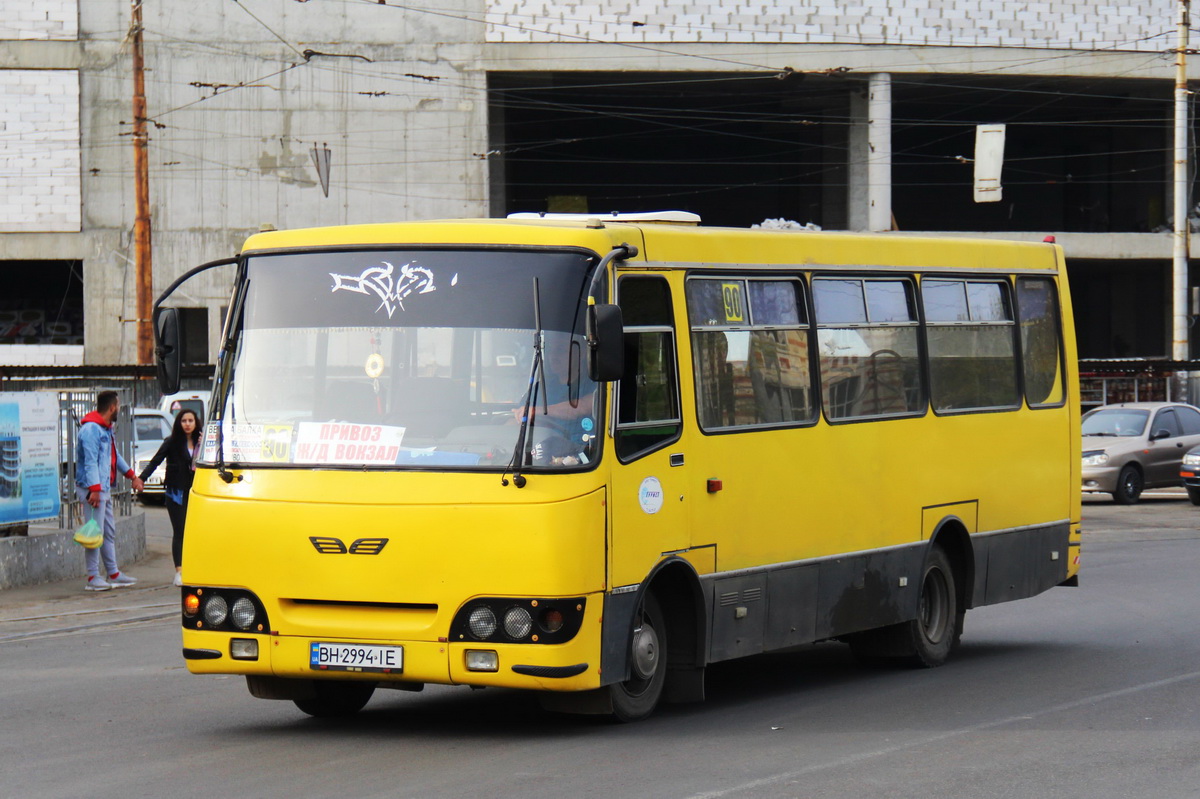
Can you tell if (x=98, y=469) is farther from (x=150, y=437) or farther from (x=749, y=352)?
(x=150, y=437)

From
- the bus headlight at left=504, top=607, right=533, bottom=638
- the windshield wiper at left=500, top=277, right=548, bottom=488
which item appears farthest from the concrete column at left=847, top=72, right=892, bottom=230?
the bus headlight at left=504, top=607, right=533, bottom=638

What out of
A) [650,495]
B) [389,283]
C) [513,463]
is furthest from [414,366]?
[650,495]

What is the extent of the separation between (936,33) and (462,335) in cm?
4231

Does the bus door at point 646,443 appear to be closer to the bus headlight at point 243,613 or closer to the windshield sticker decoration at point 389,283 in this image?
the windshield sticker decoration at point 389,283

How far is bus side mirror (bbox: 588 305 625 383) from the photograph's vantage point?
27.6ft

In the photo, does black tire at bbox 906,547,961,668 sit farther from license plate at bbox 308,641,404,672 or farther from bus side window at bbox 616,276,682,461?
license plate at bbox 308,641,404,672

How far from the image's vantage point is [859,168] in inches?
1980

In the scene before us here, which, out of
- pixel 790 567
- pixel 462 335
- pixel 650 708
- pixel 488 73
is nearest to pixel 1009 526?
pixel 790 567

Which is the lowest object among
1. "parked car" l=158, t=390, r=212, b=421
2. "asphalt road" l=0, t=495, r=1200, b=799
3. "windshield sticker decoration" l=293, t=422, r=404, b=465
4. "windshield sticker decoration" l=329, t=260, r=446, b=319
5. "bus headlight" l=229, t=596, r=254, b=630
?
"asphalt road" l=0, t=495, r=1200, b=799

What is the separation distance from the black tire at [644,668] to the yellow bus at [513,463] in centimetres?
2

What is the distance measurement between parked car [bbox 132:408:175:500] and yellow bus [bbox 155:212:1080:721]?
69.3ft

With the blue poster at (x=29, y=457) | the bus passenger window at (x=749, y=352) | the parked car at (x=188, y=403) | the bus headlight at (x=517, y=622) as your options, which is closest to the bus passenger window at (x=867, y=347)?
the bus passenger window at (x=749, y=352)

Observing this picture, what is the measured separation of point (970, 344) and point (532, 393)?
4.94m

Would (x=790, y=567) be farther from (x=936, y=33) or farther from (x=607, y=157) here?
(x=607, y=157)
